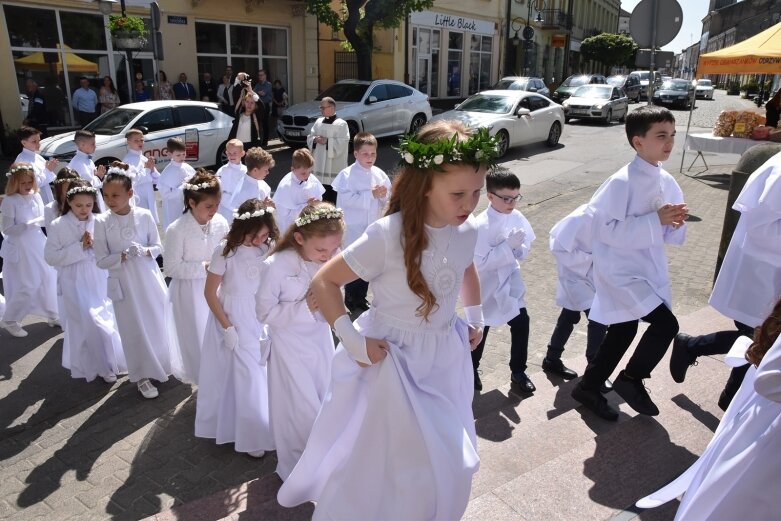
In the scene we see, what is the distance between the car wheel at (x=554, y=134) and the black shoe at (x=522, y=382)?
1416 centimetres

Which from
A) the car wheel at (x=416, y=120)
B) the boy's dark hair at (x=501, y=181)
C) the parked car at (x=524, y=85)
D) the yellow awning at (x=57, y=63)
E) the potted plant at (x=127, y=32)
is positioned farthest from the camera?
the parked car at (x=524, y=85)

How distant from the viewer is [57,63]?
16.9 meters

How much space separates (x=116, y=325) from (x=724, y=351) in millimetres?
4392

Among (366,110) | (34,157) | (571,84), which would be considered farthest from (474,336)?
(571,84)

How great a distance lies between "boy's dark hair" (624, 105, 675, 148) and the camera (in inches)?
140

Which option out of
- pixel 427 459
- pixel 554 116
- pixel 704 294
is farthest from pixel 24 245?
pixel 554 116

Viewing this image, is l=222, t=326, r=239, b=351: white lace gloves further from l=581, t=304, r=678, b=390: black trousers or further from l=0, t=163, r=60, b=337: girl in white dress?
l=0, t=163, r=60, b=337: girl in white dress

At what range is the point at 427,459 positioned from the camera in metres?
2.42

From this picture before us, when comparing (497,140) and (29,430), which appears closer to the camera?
(497,140)

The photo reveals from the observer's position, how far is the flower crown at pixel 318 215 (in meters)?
3.37

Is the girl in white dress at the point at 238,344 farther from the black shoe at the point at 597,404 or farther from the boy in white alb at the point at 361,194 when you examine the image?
the boy in white alb at the point at 361,194

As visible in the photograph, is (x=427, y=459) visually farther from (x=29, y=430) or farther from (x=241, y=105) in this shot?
(x=241, y=105)

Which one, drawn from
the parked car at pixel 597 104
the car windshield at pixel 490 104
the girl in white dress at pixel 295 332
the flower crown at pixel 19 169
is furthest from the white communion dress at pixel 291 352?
the parked car at pixel 597 104

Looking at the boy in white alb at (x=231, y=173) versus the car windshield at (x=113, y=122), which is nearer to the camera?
the boy in white alb at (x=231, y=173)
